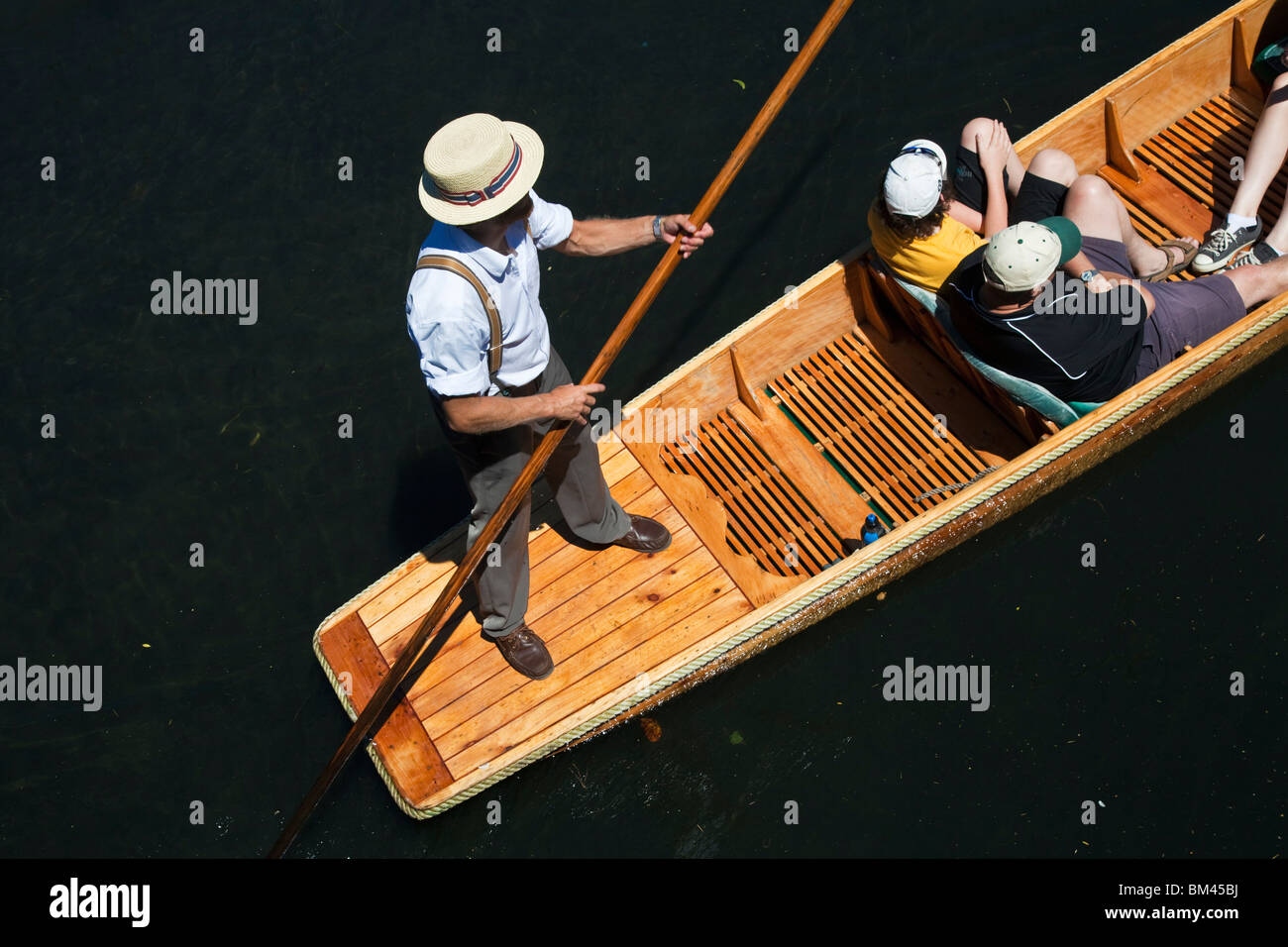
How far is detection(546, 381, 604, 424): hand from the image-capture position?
17.7ft

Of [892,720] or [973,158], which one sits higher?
[973,158]

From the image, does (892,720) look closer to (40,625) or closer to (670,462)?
(670,462)

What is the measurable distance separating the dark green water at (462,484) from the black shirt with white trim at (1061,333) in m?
1.14

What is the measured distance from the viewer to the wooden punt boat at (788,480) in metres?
6.65

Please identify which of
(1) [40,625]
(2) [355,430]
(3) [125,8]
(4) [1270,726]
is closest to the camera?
(4) [1270,726]

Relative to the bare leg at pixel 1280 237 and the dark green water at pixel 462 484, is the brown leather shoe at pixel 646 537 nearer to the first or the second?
the dark green water at pixel 462 484

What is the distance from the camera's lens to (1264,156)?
298 inches

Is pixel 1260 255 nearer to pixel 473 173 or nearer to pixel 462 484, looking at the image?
pixel 473 173

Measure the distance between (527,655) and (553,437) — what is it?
5.33 ft

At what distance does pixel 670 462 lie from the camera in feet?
24.6

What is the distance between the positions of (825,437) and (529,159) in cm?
297

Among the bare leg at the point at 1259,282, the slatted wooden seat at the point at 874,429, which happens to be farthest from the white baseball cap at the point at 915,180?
the bare leg at the point at 1259,282
